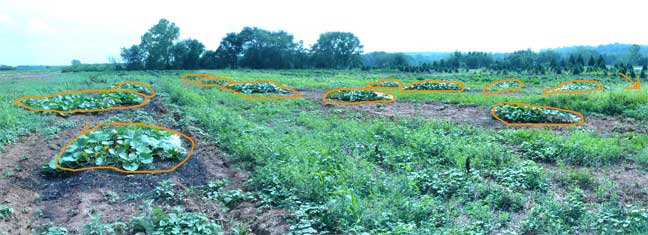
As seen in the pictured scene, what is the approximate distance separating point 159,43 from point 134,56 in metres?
2.33

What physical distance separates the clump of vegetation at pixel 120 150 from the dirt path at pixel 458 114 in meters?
5.58

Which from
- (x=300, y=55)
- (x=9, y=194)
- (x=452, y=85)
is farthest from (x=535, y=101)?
(x=300, y=55)

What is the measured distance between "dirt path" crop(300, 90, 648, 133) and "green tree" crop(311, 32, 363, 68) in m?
29.7

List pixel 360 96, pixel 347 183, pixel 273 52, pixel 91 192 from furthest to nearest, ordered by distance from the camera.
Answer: pixel 273 52 < pixel 360 96 < pixel 347 183 < pixel 91 192

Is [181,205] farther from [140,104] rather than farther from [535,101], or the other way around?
[535,101]

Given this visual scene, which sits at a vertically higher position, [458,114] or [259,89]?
[259,89]

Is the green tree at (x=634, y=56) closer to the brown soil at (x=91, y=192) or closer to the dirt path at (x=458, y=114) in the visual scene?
the dirt path at (x=458, y=114)

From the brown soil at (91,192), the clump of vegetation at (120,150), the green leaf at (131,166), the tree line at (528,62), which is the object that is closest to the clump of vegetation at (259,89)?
the brown soil at (91,192)

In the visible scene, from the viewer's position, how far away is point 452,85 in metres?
17.6

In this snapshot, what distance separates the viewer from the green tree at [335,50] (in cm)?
4250

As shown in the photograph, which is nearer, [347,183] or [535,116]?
[347,183]

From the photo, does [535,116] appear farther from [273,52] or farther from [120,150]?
[273,52]

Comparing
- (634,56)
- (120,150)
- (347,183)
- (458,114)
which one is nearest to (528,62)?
(634,56)

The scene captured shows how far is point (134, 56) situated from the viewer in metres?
37.2
